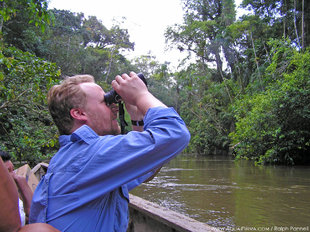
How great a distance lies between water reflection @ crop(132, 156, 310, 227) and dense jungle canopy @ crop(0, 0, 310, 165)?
105 inches

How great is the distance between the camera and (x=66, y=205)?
0.83 meters

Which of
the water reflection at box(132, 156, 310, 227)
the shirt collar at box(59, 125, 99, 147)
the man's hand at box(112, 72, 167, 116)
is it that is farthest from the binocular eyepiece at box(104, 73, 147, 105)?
the water reflection at box(132, 156, 310, 227)

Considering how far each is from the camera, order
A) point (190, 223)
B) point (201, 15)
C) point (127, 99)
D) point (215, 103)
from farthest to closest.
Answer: point (201, 15)
point (215, 103)
point (190, 223)
point (127, 99)

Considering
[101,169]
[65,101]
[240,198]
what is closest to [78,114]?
[65,101]

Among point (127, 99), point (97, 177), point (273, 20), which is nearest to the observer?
point (97, 177)

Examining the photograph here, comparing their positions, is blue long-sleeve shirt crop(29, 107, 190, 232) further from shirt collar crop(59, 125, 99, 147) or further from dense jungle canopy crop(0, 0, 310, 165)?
dense jungle canopy crop(0, 0, 310, 165)

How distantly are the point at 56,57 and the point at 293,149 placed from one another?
1518cm

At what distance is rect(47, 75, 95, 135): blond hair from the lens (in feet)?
3.36

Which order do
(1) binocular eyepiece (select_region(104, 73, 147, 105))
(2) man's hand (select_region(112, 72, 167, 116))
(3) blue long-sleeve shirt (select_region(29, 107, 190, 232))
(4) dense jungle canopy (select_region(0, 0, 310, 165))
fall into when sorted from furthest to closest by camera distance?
(4) dense jungle canopy (select_region(0, 0, 310, 165)) → (1) binocular eyepiece (select_region(104, 73, 147, 105)) → (2) man's hand (select_region(112, 72, 167, 116)) → (3) blue long-sleeve shirt (select_region(29, 107, 190, 232))

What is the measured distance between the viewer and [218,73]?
2278 centimetres

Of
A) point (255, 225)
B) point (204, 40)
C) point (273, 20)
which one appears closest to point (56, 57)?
point (204, 40)

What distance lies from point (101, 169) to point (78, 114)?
0.30 meters

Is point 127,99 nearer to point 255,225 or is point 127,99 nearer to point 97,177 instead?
point 97,177

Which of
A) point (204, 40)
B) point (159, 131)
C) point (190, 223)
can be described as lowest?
point (190, 223)
